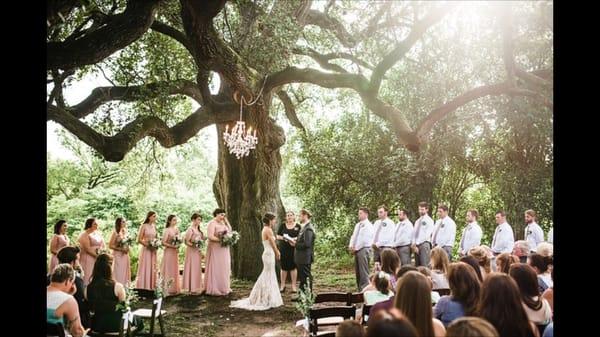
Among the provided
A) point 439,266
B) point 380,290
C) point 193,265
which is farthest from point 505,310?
point 193,265

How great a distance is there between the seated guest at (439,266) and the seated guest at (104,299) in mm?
3666

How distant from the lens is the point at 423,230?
1135cm

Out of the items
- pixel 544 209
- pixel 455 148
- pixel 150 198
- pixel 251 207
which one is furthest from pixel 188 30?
pixel 150 198

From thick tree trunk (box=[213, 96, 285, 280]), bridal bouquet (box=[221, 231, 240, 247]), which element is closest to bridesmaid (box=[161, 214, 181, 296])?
bridal bouquet (box=[221, 231, 240, 247])

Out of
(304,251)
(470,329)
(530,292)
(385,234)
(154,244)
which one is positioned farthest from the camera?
(385,234)

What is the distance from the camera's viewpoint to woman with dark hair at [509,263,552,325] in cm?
433

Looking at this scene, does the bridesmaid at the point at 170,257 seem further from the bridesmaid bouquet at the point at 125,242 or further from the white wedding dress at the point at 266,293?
the white wedding dress at the point at 266,293

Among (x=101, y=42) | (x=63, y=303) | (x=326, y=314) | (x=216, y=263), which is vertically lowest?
(x=326, y=314)

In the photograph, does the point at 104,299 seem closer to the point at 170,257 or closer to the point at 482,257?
the point at 482,257

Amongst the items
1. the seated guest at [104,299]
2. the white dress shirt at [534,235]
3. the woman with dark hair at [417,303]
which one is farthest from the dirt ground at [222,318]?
the white dress shirt at [534,235]

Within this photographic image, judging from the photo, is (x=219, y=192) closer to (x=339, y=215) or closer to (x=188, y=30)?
(x=339, y=215)

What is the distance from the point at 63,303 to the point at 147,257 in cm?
567

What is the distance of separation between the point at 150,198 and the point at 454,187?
43.7 ft

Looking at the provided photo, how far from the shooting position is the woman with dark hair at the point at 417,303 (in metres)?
3.52
